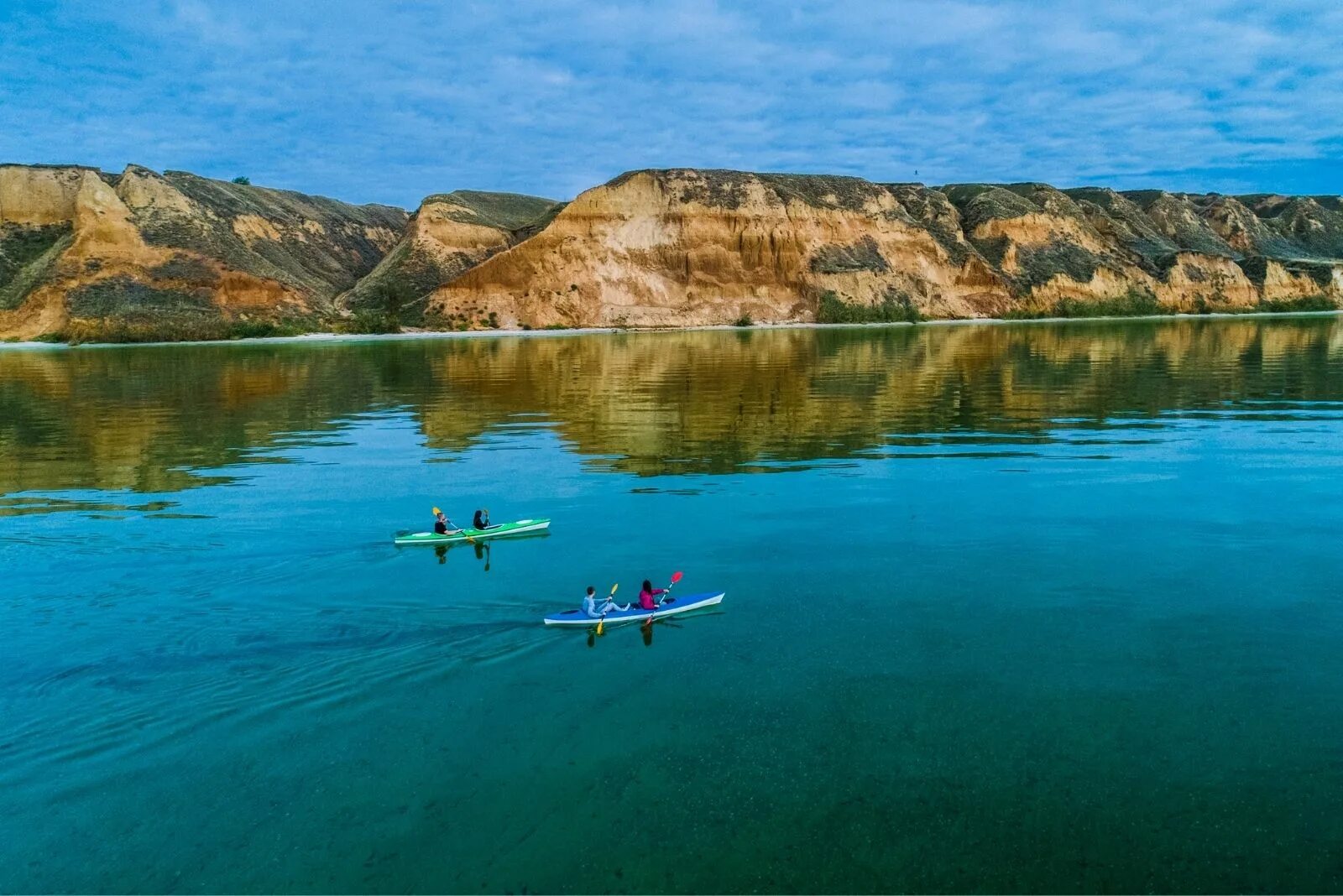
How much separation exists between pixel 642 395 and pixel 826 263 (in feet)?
322

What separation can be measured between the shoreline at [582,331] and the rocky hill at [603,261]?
1978 mm

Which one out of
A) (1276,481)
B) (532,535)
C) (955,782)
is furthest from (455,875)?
(1276,481)

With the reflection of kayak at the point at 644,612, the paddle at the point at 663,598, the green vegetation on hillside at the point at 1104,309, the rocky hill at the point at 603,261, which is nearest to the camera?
the reflection of kayak at the point at 644,612

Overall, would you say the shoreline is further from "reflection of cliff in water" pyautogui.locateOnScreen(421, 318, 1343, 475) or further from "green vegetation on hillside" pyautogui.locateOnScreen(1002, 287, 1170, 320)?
"reflection of cliff in water" pyautogui.locateOnScreen(421, 318, 1343, 475)

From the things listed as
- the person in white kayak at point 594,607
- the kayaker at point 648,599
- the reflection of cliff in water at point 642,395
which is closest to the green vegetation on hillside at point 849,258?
the reflection of cliff in water at point 642,395

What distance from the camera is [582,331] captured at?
11831 centimetres

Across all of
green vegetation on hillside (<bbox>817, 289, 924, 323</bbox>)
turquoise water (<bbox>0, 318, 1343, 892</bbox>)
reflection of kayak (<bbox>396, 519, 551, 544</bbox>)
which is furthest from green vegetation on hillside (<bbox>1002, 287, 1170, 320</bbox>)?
reflection of kayak (<bbox>396, 519, 551, 544</bbox>)

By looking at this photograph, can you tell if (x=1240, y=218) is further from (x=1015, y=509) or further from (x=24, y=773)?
(x=24, y=773)

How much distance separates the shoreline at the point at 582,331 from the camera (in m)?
98.8

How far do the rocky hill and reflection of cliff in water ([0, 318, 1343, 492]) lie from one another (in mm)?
31264

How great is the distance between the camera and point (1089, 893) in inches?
306

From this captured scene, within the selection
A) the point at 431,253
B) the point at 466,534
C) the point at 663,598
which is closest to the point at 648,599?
the point at 663,598

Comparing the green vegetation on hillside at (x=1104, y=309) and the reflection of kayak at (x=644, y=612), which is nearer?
the reflection of kayak at (x=644, y=612)

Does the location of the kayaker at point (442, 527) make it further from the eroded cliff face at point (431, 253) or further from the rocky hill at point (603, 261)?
→ the eroded cliff face at point (431, 253)
